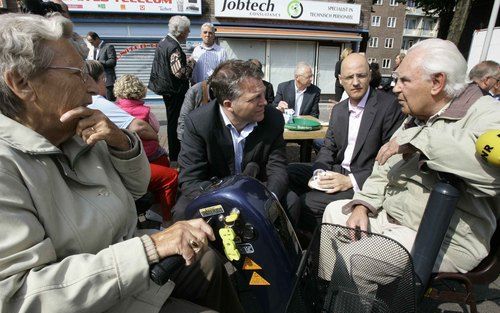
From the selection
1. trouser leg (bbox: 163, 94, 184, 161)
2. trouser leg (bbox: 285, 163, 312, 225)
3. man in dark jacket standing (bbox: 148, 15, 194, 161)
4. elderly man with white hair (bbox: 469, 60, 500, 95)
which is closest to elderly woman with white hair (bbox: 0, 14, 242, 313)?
trouser leg (bbox: 285, 163, 312, 225)

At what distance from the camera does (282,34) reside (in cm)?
1238

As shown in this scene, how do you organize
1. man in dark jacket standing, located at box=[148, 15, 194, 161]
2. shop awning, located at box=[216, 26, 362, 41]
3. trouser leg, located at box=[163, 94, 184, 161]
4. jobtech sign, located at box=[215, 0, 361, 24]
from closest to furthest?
man in dark jacket standing, located at box=[148, 15, 194, 161] < trouser leg, located at box=[163, 94, 184, 161] < jobtech sign, located at box=[215, 0, 361, 24] < shop awning, located at box=[216, 26, 362, 41]

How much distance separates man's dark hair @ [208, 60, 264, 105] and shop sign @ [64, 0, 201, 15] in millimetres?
10574

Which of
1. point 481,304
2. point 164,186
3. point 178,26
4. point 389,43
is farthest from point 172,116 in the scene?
point 389,43

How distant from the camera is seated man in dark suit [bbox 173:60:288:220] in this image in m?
2.13

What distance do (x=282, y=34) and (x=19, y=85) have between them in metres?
12.4

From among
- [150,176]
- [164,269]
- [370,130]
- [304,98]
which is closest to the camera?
[164,269]

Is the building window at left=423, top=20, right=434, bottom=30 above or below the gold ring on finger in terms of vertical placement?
above

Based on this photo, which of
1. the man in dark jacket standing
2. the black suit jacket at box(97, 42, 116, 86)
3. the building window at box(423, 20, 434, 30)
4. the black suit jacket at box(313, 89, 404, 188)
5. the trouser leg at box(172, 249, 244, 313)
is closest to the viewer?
the trouser leg at box(172, 249, 244, 313)

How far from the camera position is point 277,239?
1.54 m

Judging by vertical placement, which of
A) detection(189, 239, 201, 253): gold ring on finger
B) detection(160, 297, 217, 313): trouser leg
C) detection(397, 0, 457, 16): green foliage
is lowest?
detection(160, 297, 217, 313): trouser leg

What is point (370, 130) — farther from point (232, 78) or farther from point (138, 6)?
point (138, 6)

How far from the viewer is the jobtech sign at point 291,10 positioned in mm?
11891

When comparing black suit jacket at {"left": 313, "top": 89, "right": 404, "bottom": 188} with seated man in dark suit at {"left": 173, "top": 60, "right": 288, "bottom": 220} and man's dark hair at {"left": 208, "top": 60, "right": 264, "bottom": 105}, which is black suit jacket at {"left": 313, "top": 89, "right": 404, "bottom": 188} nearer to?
seated man in dark suit at {"left": 173, "top": 60, "right": 288, "bottom": 220}
